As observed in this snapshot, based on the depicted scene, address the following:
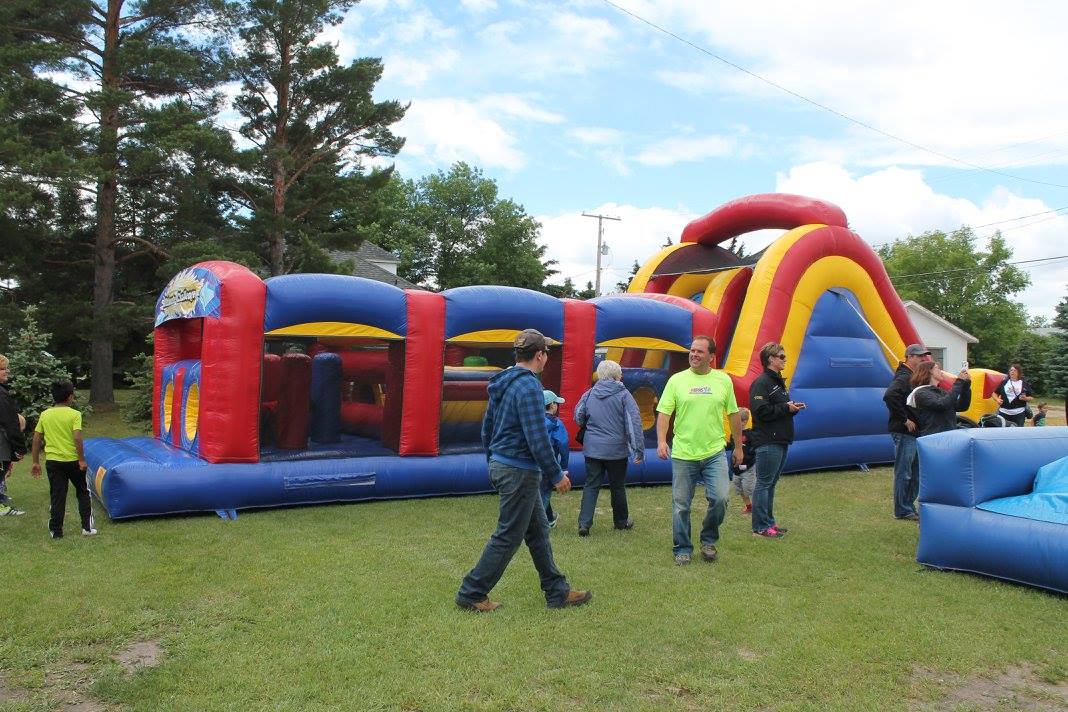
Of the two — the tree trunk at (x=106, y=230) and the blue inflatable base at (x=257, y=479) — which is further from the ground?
the tree trunk at (x=106, y=230)

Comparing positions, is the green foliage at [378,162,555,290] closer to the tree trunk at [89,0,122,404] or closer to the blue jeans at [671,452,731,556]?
the tree trunk at [89,0,122,404]

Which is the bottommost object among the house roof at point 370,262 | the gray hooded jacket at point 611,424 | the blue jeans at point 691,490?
the blue jeans at point 691,490

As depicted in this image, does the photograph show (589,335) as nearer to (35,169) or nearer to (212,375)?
(212,375)

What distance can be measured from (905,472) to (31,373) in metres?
13.8

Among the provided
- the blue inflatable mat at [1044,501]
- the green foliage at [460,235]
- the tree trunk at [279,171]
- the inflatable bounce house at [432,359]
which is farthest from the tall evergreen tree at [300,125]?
the green foliage at [460,235]

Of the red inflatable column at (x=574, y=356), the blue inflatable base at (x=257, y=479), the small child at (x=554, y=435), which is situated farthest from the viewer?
the red inflatable column at (x=574, y=356)

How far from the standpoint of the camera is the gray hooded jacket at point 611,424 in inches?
252

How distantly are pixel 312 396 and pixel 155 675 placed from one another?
5.28 meters

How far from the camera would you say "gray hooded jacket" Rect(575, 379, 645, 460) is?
639cm

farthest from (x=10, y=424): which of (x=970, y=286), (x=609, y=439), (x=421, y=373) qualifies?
(x=970, y=286)

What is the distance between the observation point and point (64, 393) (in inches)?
237

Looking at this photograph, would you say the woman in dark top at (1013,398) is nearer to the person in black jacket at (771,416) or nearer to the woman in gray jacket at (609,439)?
the person in black jacket at (771,416)

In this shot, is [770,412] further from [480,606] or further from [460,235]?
[460,235]

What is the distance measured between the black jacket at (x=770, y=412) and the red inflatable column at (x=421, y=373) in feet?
10.4
